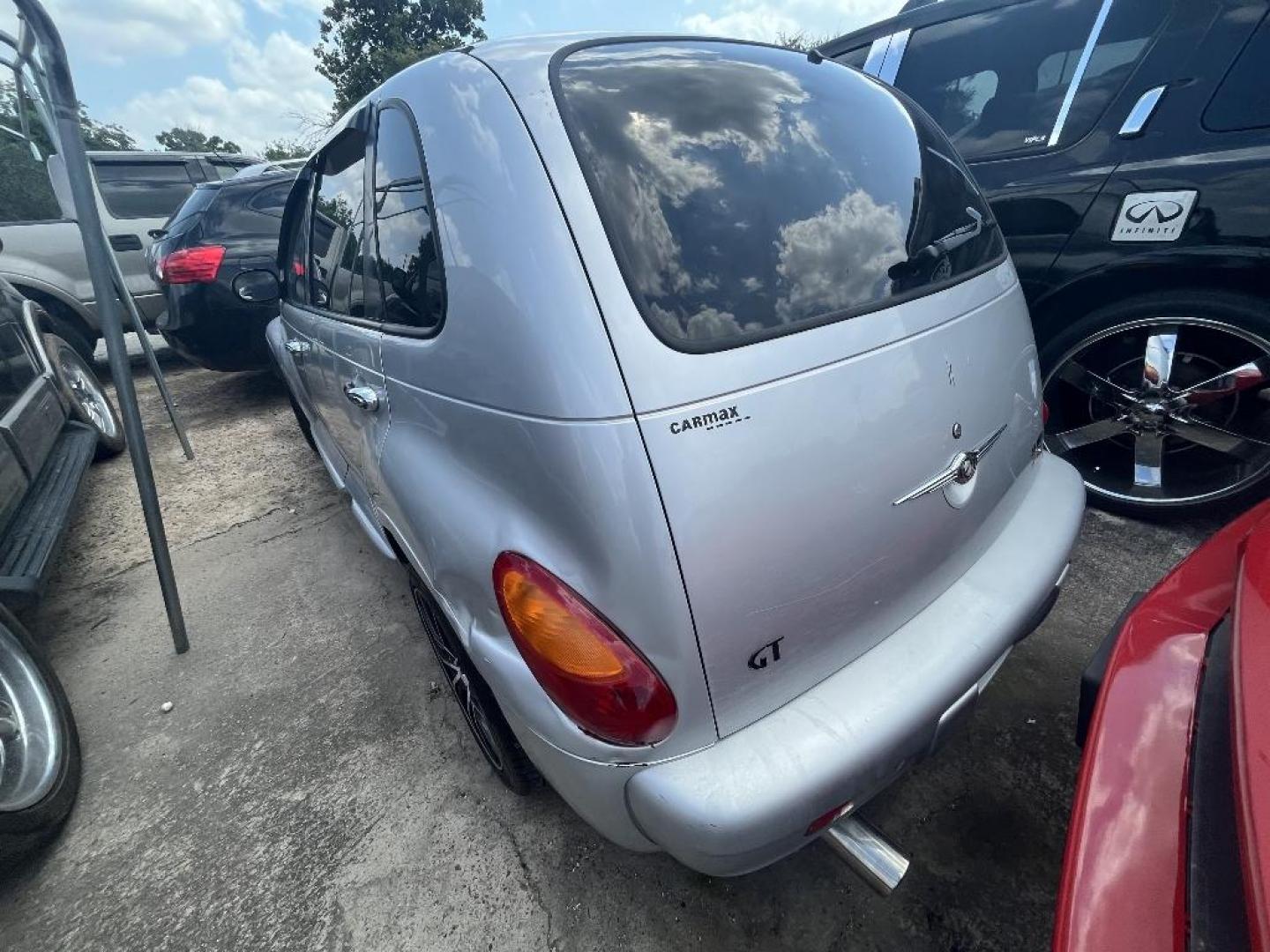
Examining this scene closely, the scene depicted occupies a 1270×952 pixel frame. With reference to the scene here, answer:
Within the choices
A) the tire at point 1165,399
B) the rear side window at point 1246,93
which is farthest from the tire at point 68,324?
the rear side window at point 1246,93

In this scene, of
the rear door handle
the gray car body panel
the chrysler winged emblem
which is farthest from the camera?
the rear door handle

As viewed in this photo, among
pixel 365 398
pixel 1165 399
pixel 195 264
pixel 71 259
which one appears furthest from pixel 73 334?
pixel 1165 399

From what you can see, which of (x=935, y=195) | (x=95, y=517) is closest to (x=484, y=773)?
(x=935, y=195)

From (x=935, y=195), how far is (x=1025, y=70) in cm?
163

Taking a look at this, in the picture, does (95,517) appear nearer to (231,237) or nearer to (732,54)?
(231,237)

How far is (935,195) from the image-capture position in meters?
1.45

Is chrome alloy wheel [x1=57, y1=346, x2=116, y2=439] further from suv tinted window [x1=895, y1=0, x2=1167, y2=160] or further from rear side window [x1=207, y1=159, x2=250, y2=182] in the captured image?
suv tinted window [x1=895, y1=0, x2=1167, y2=160]

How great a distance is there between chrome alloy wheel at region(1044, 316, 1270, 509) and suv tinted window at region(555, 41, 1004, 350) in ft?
4.44

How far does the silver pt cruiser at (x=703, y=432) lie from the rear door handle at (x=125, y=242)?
624 cm

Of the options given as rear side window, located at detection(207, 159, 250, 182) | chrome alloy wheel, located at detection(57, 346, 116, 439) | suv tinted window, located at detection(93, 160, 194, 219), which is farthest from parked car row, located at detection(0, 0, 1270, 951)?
rear side window, located at detection(207, 159, 250, 182)

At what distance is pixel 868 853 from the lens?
117 centimetres

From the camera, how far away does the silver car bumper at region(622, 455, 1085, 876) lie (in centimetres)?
95

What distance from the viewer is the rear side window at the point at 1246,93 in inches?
74.4

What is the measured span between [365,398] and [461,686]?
2.85 ft
